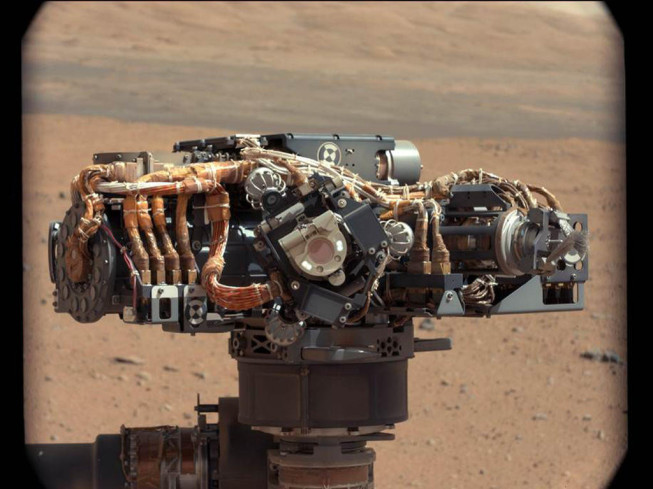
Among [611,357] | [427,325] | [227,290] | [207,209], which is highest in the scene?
[207,209]

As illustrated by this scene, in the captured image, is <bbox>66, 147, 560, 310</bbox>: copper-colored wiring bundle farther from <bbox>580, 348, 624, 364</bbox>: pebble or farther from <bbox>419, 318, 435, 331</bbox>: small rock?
<bbox>580, 348, 624, 364</bbox>: pebble

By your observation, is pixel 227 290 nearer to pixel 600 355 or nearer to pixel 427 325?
pixel 427 325

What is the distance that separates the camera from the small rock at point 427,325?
25344 mm

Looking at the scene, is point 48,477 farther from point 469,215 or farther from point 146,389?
point 146,389

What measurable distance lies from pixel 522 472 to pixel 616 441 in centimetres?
140

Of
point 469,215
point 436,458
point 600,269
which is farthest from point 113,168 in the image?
point 600,269

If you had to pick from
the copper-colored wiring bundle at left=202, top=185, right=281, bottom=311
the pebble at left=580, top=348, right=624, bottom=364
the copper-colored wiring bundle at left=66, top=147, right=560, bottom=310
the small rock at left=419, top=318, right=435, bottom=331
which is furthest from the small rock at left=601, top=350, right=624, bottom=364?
the copper-colored wiring bundle at left=202, top=185, right=281, bottom=311

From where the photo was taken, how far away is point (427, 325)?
1001 inches

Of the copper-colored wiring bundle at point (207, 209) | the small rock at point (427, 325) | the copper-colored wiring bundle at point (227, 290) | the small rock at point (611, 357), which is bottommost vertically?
Result: the small rock at point (611, 357)

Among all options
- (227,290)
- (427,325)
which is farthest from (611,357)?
(227,290)

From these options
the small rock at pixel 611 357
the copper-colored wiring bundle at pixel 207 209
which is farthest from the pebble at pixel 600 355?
the copper-colored wiring bundle at pixel 207 209

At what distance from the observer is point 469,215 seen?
515 inches

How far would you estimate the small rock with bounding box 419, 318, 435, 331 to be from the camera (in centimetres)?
2534

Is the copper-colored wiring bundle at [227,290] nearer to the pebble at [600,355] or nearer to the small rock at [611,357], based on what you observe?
the small rock at [611,357]
